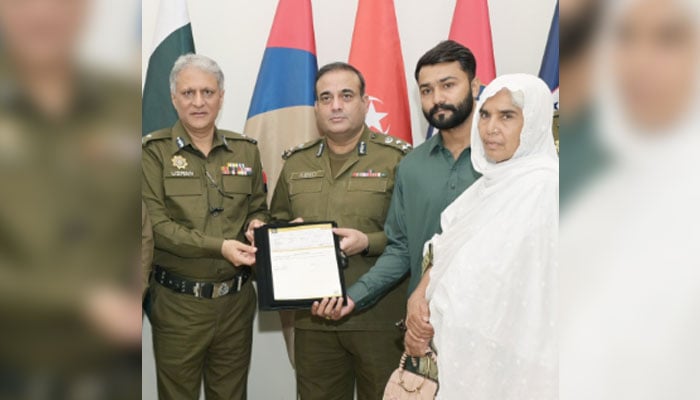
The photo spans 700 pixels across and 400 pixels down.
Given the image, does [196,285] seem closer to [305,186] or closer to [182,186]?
[182,186]

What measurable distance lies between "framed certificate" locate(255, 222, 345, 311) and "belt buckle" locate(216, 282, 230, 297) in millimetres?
461

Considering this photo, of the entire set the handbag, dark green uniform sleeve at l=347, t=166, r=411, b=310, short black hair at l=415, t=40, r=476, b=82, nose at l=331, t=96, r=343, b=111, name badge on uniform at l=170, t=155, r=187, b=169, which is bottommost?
the handbag

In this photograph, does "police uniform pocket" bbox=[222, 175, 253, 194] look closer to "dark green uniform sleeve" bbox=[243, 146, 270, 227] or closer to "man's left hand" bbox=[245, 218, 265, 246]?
"dark green uniform sleeve" bbox=[243, 146, 270, 227]

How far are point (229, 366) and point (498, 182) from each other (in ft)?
5.64

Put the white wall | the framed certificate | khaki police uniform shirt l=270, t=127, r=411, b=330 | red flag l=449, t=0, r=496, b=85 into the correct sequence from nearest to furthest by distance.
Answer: the framed certificate → khaki police uniform shirt l=270, t=127, r=411, b=330 → red flag l=449, t=0, r=496, b=85 → the white wall

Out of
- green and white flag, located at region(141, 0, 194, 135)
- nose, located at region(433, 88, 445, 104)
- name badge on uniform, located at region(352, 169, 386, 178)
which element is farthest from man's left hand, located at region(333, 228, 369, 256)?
green and white flag, located at region(141, 0, 194, 135)

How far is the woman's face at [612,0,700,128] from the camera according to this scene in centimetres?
30

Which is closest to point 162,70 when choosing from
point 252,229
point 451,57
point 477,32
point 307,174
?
point 307,174

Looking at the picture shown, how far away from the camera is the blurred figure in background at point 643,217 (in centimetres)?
31

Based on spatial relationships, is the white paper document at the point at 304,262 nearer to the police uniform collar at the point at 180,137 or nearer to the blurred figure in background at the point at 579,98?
the police uniform collar at the point at 180,137

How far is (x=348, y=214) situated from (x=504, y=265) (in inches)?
Result: 50.7

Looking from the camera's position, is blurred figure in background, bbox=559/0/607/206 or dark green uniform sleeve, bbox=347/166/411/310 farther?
dark green uniform sleeve, bbox=347/166/411/310

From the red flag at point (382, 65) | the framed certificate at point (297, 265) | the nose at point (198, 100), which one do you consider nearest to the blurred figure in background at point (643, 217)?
the framed certificate at point (297, 265)

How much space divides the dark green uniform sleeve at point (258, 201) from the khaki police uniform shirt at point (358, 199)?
6.3 inches
